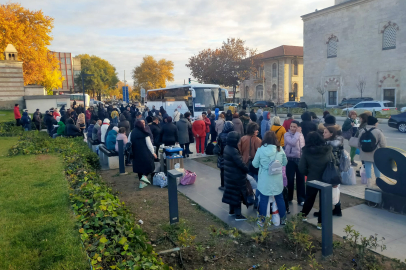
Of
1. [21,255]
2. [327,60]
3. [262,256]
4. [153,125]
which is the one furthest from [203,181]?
[327,60]

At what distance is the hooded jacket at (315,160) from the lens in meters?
5.43

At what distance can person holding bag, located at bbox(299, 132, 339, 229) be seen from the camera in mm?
5422

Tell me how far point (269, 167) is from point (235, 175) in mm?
672

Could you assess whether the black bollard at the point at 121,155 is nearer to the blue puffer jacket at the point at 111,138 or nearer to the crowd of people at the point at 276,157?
the crowd of people at the point at 276,157

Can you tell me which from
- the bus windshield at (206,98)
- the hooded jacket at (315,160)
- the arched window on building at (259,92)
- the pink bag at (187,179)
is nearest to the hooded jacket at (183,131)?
the pink bag at (187,179)

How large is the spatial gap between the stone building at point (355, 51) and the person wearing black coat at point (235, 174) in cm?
3488

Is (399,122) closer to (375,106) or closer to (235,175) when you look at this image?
(375,106)

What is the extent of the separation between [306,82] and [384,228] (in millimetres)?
41028

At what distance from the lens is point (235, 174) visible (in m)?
5.63

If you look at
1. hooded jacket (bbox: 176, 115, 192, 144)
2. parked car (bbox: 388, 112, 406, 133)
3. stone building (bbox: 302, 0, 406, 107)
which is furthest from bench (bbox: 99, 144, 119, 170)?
stone building (bbox: 302, 0, 406, 107)

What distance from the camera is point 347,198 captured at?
689 cm

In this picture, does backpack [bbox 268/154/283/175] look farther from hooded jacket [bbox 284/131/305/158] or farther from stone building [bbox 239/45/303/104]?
stone building [bbox 239/45/303/104]

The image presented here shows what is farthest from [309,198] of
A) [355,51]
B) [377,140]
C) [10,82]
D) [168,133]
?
[355,51]

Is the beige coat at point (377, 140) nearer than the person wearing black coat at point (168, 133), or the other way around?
the beige coat at point (377, 140)
